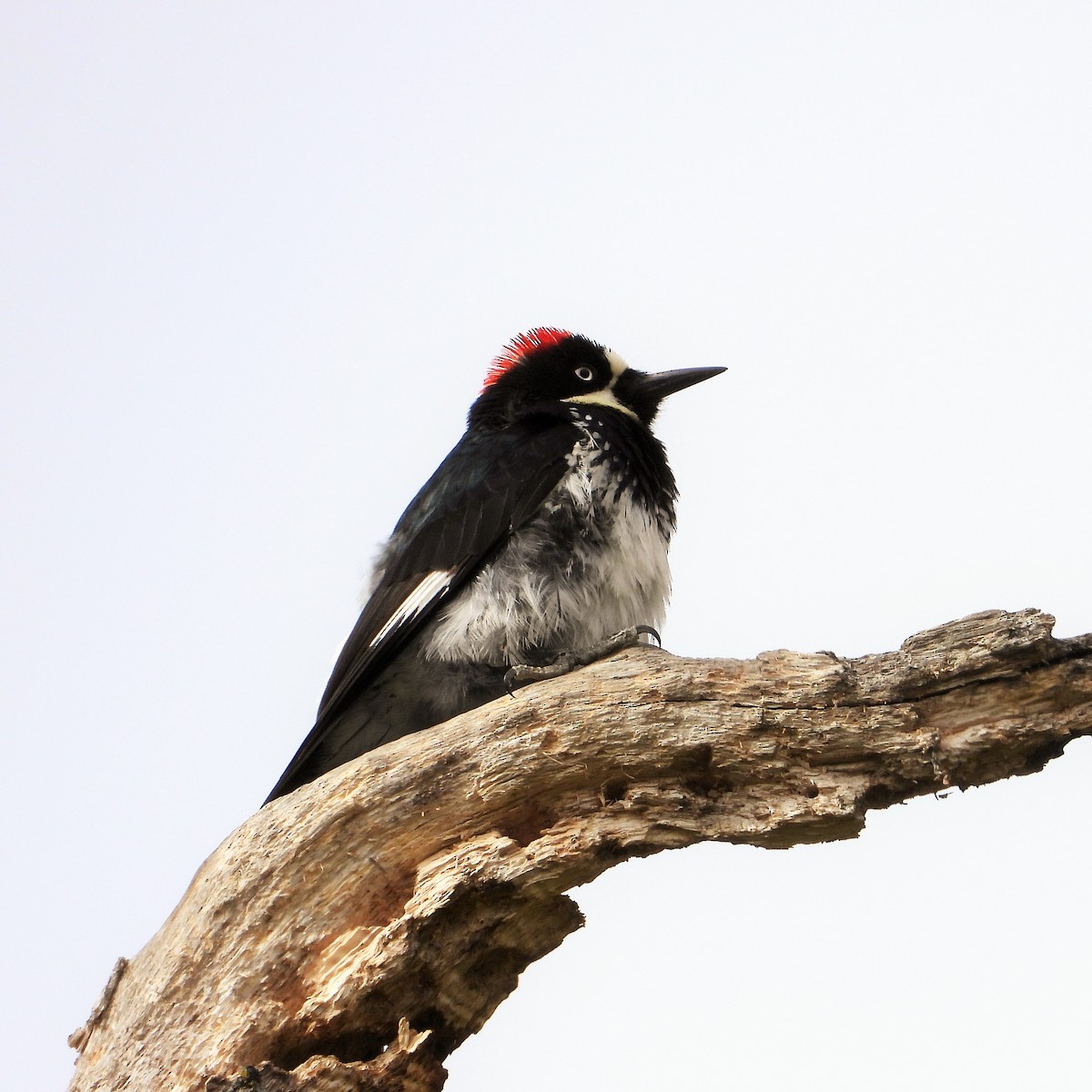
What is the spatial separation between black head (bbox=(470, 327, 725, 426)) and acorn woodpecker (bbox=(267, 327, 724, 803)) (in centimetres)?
55

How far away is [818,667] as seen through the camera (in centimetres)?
298

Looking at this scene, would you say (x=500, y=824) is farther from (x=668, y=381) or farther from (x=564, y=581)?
(x=668, y=381)

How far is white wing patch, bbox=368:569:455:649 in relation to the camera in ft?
12.4

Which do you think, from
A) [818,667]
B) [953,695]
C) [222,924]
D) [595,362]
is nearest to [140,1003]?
[222,924]

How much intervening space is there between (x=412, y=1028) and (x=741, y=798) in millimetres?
903

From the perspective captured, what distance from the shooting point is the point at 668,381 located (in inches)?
190

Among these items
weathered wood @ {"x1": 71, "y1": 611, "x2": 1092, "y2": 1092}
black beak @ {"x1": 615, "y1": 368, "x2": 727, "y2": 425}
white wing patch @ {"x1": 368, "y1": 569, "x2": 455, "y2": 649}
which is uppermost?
black beak @ {"x1": 615, "y1": 368, "x2": 727, "y2": 425}

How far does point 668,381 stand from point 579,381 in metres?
0.34

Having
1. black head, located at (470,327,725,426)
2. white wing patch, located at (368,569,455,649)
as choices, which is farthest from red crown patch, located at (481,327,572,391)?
white wing patch, located at (368,569,455,649)

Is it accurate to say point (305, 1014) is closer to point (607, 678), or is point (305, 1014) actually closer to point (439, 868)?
point (439, 868)

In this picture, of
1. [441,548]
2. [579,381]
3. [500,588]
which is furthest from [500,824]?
[579,381]

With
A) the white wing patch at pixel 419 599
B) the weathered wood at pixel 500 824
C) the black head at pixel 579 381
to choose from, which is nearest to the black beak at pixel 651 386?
the black head at pixel 579 381

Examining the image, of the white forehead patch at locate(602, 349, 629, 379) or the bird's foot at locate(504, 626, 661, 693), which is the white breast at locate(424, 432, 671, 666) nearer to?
the bird's foot at locate(504, 626, 661, 693)

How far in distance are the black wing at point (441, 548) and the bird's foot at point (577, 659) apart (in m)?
0.39
